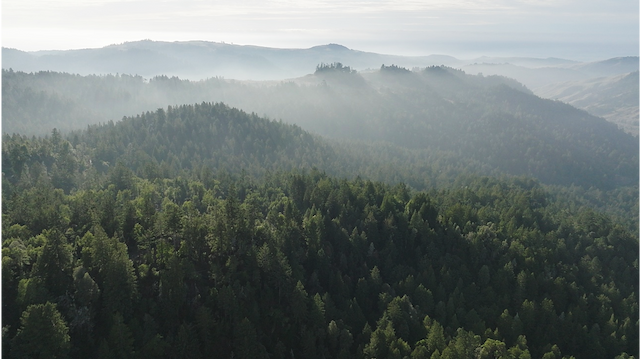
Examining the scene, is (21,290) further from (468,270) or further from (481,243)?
(481,243)

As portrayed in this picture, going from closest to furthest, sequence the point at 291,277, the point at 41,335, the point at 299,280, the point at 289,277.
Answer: the point at 41,335 → the point at 289,277 → the point at 299,280 → the point at 291,277

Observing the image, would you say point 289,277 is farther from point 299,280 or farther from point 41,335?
point 41,335

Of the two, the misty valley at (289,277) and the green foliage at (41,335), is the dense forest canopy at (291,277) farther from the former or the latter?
the misty valley at (289,277)

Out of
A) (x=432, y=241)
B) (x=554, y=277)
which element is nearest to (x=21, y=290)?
(x=432, y=241)

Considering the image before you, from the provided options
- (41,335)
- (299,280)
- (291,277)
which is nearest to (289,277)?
(291,277)

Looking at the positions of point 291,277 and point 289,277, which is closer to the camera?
point 289,277

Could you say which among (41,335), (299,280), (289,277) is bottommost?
(299,280)

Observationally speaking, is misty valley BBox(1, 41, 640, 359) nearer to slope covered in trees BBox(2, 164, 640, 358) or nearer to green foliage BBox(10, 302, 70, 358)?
green foliage BBox(10, 302, 70, 358)

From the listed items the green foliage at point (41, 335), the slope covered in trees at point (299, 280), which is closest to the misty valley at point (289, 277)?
the green foliage at point (41, 335)

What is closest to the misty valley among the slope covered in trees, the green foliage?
the green foliage
